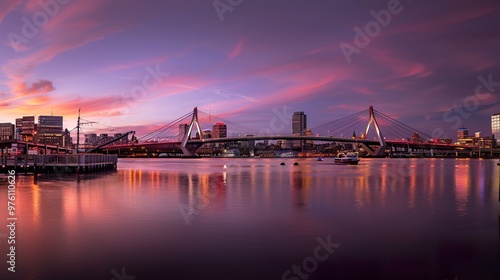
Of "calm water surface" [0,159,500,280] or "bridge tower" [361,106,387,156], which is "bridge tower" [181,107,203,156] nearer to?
"bridge tower" [361,106,387,156]

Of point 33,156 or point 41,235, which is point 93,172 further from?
point 41,235

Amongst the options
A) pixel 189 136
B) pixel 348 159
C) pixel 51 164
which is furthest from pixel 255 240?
pixel 189 136

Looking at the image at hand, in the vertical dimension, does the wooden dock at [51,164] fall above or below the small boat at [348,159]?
above

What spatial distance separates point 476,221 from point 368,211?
454cm

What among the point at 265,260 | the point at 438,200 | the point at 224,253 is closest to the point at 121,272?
the point at 224,253

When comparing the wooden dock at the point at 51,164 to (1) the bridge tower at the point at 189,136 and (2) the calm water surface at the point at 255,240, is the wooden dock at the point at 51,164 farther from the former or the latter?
(1) the bridge tower at the point at 189,136

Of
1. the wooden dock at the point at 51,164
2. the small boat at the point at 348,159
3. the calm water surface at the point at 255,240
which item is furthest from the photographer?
the small boat at the point at 348,159

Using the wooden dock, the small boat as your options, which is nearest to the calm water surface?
the wooden dock

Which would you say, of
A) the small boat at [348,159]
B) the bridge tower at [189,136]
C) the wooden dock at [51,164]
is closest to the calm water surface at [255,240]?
the wooden dock at [51,164]

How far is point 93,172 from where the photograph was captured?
53312 millimetres

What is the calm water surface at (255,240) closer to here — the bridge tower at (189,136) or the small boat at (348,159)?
the small boat at (348,159)

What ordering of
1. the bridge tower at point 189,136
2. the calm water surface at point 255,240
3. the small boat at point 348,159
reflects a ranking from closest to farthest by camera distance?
the calm water surface at point 255,240
the small boat at point 348,159
the bridge tower at point 189,136

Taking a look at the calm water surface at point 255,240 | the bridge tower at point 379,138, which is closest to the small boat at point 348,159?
the bridge tower at point 379,138

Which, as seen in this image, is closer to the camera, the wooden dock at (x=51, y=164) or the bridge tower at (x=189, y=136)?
the wooden dock at (x=51, y=164)
